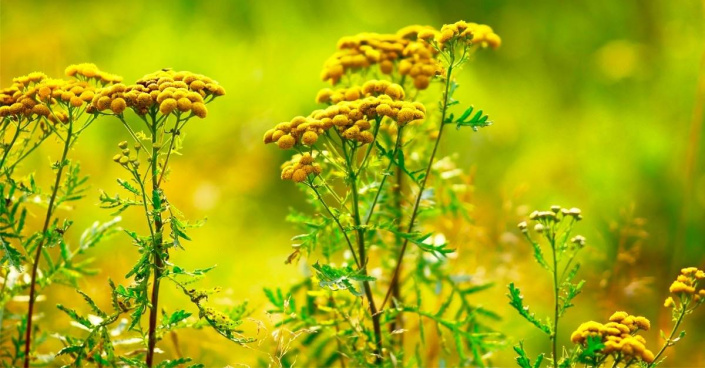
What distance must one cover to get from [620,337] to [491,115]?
3.66 meters

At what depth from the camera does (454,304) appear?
4.56 metres

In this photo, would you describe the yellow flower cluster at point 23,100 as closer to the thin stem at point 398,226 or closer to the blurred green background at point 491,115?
the thin stem at point 398,226

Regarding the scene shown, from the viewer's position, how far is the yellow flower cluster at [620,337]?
6.15 feet

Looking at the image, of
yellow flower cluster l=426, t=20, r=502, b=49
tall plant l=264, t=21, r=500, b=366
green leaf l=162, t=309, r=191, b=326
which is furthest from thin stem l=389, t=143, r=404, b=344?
green leaf l=162, t=309, r=191, b=326

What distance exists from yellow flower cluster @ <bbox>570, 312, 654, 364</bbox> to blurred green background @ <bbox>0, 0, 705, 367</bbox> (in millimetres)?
1894

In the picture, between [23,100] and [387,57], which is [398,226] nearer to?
[387,57]

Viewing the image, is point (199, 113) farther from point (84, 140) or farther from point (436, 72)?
point (84, 140)

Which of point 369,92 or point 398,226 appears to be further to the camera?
point 398,226

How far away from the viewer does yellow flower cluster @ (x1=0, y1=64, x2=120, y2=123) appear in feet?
7.34

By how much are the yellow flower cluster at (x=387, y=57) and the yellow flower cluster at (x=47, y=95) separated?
683 mm

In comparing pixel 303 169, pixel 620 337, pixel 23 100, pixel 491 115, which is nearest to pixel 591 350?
pixel 620 337

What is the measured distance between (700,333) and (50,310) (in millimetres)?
3164

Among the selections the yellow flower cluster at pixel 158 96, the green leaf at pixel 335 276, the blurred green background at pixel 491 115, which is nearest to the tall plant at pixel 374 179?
the green leaf at pixel 335 276

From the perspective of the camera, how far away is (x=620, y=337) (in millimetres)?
1945
